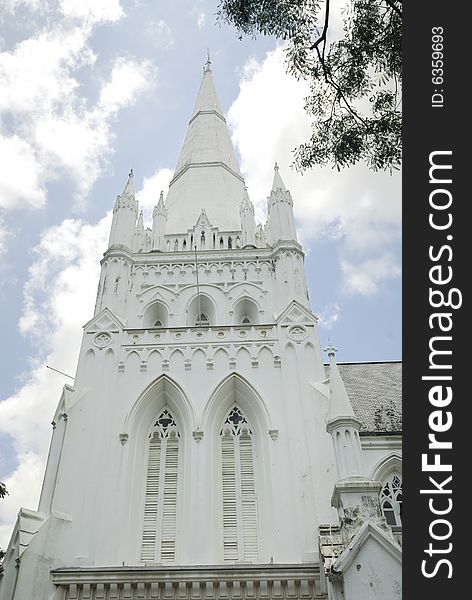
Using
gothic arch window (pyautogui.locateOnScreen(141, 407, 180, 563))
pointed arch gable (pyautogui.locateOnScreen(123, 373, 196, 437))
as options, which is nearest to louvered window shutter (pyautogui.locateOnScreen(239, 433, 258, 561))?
pointed arch gable (pyautogui.locateOnScreen(123, 373, 196, 437))

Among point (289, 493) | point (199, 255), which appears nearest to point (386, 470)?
point (289, 493)

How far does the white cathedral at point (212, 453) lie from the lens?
12836 mm

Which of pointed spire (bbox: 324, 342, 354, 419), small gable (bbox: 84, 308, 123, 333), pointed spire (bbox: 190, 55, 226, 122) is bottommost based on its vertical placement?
pointed spire (bbox: 324, 342, 354, 419)

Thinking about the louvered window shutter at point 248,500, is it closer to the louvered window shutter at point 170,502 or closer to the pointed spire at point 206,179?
the louvered window shutter at point 170,502

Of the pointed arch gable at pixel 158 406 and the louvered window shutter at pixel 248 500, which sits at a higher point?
the pointed arch gable at pixel 158 406

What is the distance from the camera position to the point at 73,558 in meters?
13.7

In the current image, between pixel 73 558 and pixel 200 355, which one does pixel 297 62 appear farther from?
→ pixel 73 558

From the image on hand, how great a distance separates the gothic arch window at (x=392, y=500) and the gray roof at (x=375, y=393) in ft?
4.88

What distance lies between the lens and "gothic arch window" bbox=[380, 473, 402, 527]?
15.1m

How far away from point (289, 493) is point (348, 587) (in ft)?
13.0

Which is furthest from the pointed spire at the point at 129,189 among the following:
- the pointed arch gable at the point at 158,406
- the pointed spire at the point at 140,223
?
the pointed arch gable at the point at 158,406

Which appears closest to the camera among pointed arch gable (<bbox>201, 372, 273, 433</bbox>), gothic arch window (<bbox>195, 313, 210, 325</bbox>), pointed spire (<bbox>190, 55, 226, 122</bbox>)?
pointed arch gable (<bbox>201, 372, 273, 433</bbox>)

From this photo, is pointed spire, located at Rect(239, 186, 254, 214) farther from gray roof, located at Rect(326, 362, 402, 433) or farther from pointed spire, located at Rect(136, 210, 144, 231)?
gray roof, located at Rect(326, 362, 402, 433)

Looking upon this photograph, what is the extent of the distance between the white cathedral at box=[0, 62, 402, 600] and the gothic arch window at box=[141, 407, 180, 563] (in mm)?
40
